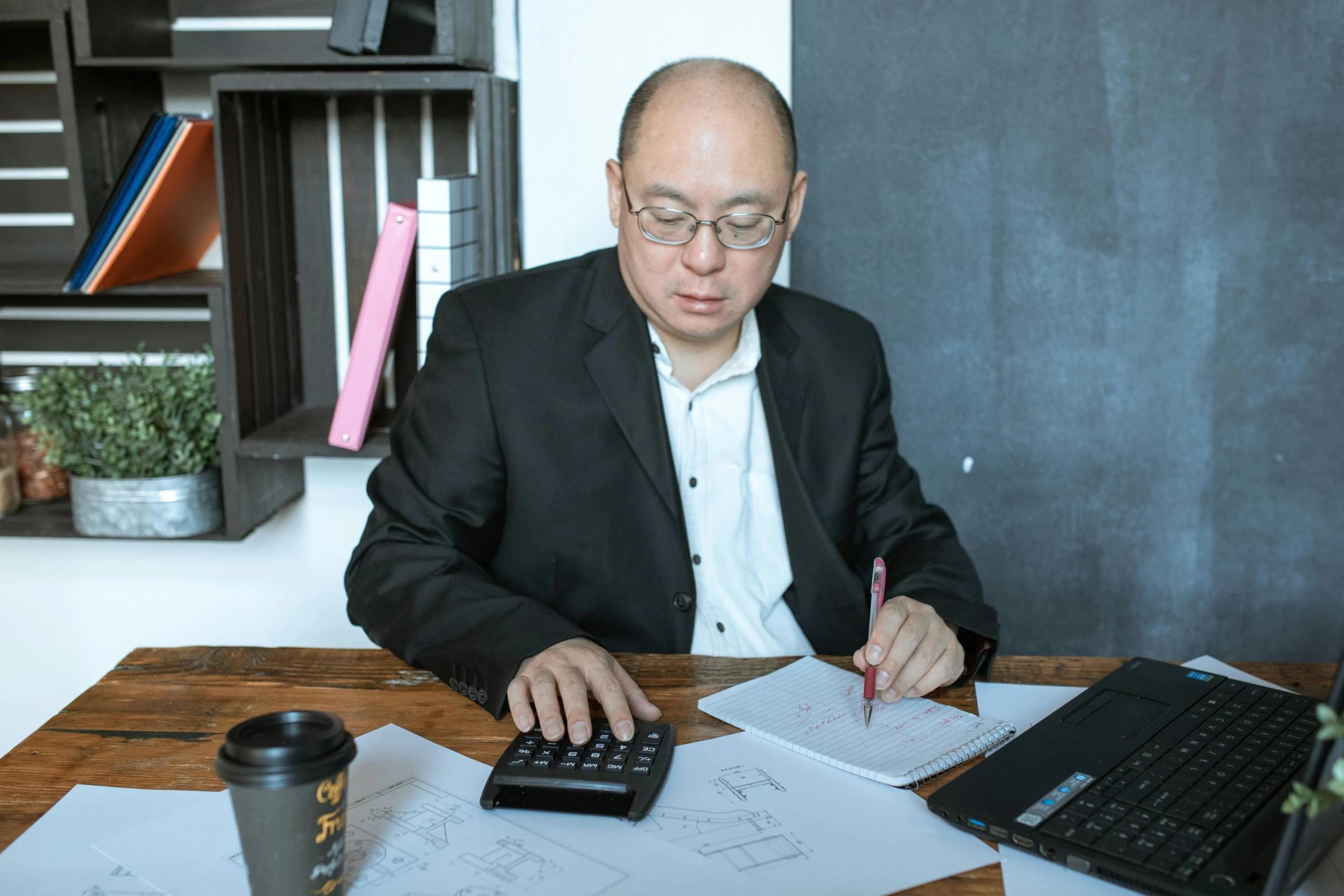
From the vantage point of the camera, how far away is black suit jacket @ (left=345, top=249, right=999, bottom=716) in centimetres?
140

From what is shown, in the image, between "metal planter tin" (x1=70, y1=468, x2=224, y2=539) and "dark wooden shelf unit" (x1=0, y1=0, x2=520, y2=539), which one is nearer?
"dark wooden shelf unit" (x1=0, y1=0, x2=520, y2=539)

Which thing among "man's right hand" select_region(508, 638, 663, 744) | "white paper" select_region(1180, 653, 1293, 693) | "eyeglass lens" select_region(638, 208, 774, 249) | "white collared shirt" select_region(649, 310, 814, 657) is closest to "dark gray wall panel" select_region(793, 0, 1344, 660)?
"white collared shirt" select_region(649, 310, 814, 657)

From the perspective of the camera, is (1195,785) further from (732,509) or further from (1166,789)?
(732,509)

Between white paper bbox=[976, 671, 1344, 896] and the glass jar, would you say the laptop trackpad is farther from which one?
the glass jar

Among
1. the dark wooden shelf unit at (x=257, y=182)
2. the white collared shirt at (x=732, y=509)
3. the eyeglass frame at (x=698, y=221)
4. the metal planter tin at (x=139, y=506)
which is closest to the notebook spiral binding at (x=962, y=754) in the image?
the white collared shirt at (x=732, y=509)

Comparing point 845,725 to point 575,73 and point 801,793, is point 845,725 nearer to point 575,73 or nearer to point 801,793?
point 801,793

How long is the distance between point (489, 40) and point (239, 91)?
1.51 ft

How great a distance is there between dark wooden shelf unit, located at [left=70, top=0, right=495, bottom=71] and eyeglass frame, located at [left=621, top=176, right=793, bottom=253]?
1.84ft

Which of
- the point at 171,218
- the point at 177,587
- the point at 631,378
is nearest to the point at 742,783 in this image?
the point at 631,378

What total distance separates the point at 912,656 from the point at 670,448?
0.52m

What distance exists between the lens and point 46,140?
2066mm

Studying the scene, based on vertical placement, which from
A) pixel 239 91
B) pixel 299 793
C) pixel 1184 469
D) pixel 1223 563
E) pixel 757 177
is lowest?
pixel 1223 563

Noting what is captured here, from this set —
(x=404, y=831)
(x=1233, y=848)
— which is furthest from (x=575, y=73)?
(x=1233, y=848)

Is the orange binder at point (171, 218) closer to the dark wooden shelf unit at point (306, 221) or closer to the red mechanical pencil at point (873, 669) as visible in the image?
the dark wooden shelf unit at point (306, 221)
